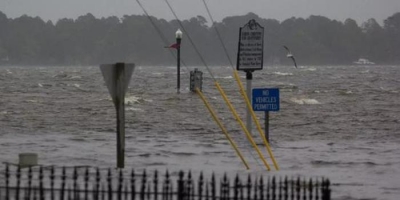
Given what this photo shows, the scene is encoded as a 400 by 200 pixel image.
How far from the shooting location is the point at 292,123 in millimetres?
31922

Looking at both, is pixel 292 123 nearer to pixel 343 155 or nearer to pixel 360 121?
pixel 360 121

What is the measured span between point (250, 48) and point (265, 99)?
1.35 meters

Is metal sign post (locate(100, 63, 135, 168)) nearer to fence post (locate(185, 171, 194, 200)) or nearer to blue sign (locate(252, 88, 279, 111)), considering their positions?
fence post (locate(185, 171, 194, 200))

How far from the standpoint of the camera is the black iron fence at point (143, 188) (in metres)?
10.3

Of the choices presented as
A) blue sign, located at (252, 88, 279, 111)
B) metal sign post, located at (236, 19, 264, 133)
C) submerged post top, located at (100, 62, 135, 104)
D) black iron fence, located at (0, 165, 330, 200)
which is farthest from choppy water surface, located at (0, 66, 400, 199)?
submerged post top, located at (100, 62, 135, 104)

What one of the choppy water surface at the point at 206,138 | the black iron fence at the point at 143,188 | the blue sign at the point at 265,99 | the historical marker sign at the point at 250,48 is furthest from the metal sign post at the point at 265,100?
the black iron fence at the point at 143,188

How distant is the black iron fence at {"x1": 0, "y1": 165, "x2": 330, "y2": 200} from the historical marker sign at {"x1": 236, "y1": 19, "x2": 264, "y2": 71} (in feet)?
20.0

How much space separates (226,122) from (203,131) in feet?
14.8

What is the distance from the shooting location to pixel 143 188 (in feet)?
34.2

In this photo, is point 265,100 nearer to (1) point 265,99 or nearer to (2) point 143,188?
(1) point 265,99

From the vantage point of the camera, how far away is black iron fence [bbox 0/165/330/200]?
10.3 m

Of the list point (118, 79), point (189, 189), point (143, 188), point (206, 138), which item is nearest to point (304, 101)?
point (206, 138)

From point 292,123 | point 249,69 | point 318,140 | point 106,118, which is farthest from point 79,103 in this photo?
point 249,69

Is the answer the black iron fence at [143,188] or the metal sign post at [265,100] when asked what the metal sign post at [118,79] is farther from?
the metal sign post at [265,100]
